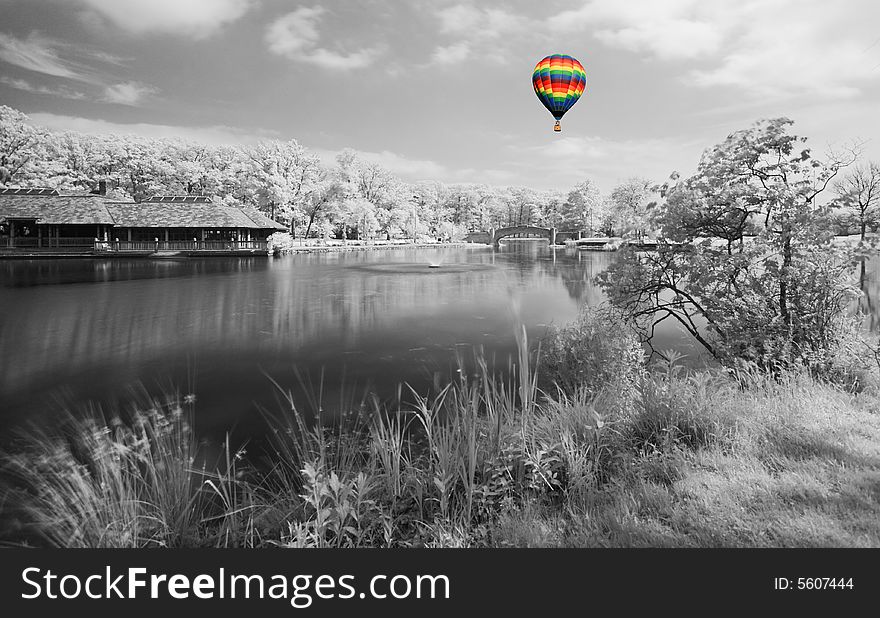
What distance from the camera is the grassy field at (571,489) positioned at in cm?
332

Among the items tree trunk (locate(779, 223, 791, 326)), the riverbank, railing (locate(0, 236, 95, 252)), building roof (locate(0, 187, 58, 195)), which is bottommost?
tree trunk (locate(779, 223, 791, 326))

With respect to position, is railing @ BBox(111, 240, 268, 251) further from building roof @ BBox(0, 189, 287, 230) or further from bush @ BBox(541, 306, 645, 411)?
bush @ BBox(541, 306, 645, 411)

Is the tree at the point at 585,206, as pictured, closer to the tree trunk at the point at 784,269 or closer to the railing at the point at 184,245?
the railing at the point at 184,245

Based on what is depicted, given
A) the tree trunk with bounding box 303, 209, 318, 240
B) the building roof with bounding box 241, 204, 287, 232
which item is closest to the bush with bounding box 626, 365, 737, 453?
the building roof with bounding box 241, 204, 287, 232

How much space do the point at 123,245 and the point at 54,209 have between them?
572 centimetres

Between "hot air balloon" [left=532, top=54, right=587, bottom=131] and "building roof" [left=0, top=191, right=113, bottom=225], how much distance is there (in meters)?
39.1

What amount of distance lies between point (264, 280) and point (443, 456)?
29.0m

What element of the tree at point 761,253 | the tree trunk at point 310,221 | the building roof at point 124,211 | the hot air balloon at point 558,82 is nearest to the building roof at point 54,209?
the building roof at point 124,211

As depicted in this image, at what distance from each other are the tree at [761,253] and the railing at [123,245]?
44568 millimetres

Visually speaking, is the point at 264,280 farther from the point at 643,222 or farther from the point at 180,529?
the point at 180,529

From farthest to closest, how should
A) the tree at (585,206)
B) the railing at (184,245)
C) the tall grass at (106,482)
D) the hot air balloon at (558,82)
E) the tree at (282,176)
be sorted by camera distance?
the tree at (585,206) < the tree at (282,176) < the railing at (184,245) < the hot air balloon at (558,82) < the tall grass at (106,482)

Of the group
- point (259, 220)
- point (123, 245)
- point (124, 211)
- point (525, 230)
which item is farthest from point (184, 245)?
point (525, 230)

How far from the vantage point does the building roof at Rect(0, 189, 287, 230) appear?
41031 mm
